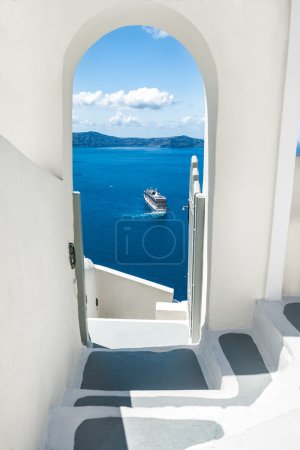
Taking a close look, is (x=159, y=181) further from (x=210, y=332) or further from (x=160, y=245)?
(x=210, y=332)

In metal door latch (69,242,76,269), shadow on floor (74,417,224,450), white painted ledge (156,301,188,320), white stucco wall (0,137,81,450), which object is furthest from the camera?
white painted ledge (156,301,188,320)

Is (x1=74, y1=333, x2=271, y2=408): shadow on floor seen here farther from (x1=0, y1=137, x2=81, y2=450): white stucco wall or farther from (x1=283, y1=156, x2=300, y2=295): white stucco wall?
(x1=283, y1=156, x2=300, y2=295): white stucco wall

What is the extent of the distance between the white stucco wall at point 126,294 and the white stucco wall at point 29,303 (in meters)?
8.35

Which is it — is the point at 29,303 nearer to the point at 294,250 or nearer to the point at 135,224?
the point at 294,250

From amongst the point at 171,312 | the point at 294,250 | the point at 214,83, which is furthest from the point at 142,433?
the point at 171,312

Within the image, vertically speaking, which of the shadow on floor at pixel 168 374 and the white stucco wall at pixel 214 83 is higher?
the white stucco wall at pixel 214 83

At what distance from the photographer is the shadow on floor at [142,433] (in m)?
2.61

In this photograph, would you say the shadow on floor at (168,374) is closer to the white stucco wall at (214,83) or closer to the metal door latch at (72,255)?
the white stucco wall at (214,83)

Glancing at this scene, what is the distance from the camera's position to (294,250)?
451 centimetres

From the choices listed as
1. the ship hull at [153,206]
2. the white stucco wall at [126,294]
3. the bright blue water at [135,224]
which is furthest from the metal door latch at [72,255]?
the ship hull at [153,206]

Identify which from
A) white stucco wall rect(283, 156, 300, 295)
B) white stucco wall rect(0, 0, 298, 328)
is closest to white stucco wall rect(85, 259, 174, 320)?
white stucco wall rect(283, 156, 300, 295)

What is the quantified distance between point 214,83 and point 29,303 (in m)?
2.98

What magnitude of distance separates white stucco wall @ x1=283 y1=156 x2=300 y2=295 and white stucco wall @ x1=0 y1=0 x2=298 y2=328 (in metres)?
0.32

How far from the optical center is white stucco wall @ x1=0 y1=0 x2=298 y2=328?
3.77 meters
